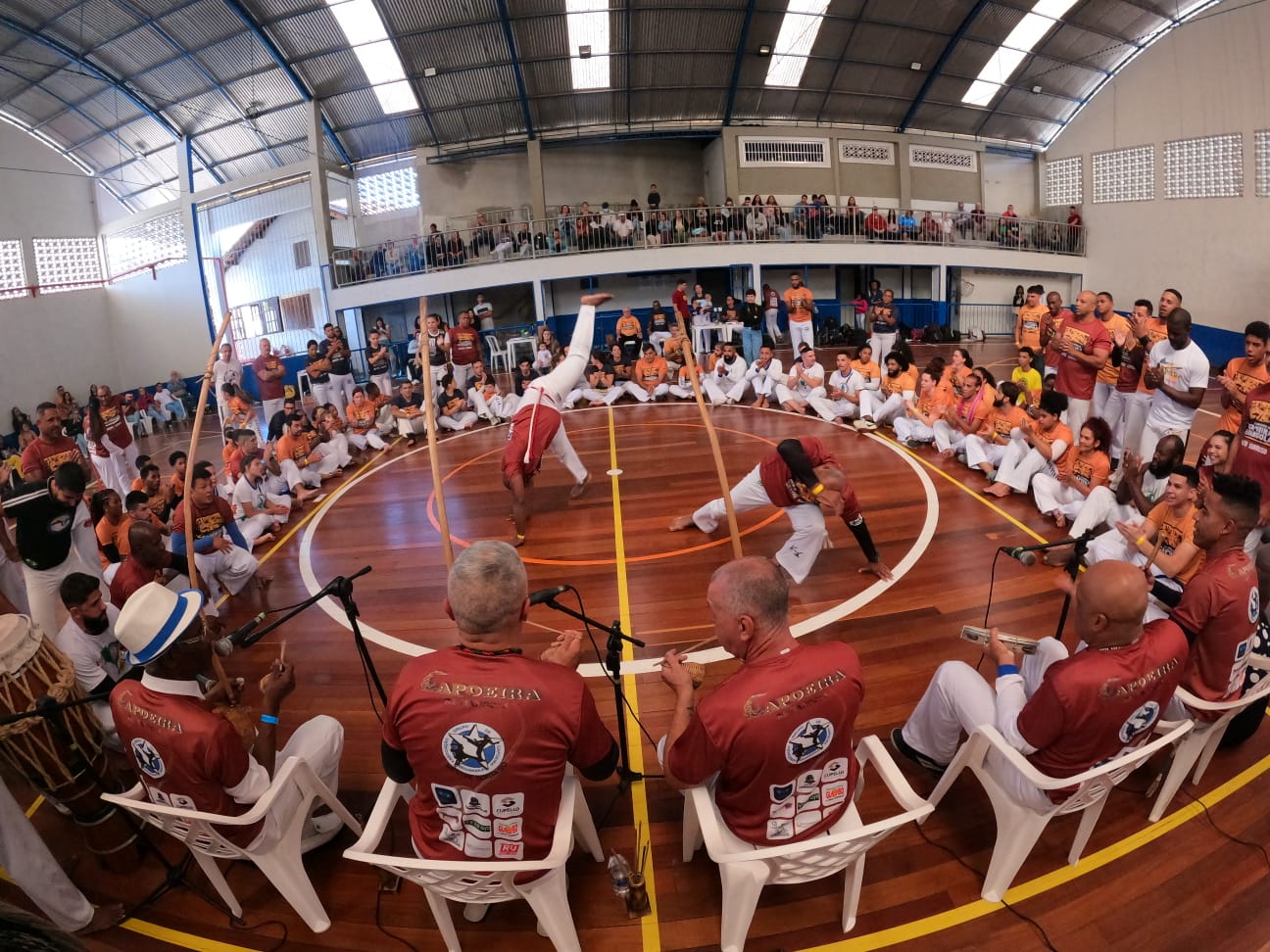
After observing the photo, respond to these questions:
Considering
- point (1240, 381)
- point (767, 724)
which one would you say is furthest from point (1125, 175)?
point (767, 724)

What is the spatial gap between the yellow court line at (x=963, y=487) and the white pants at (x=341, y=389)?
10.4 m

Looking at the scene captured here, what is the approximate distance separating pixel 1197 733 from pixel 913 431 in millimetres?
7292

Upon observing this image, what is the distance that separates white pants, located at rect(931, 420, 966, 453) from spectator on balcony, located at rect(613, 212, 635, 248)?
1349 centimetres

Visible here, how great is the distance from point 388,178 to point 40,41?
364 inches

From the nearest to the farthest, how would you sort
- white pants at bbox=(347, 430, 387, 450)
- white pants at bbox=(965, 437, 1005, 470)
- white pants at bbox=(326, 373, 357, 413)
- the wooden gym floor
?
the wooden gym floor
white pants at bbox=(965, 437, 1005, 470)
white pants at bbox=(347, 430, 387, 450)
white pants at bbox=(326, 373, 357, 413)

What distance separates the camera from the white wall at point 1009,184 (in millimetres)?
26484

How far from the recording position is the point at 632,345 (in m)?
16.7

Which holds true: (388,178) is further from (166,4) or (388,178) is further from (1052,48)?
(1052,48)

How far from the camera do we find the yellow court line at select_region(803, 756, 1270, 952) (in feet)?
9.81

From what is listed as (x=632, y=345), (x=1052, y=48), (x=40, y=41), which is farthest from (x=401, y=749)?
(x=1052, y=48)

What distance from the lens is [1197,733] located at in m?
3.42

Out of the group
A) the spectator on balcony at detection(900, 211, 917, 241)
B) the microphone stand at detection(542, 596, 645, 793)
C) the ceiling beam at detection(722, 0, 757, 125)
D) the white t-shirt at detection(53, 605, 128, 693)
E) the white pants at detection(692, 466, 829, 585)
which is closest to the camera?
the microphone stand at detection(542, 596, 645, 793)

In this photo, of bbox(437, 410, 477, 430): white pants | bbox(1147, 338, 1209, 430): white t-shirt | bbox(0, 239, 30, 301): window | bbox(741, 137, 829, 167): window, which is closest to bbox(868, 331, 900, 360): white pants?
bbox(1147, 338, 1209, 430): white t-shirt

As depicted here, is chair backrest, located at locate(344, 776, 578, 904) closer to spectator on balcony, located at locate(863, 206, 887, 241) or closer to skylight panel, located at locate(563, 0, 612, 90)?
skylight panel, located at locate(563, 0, 612, 90)
